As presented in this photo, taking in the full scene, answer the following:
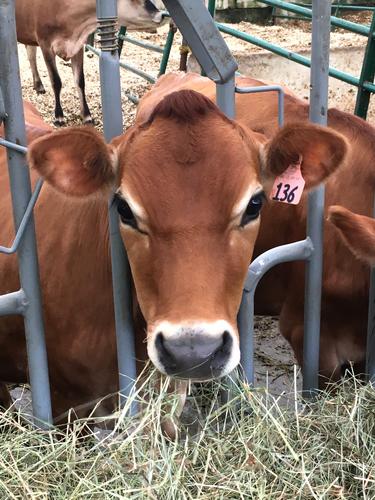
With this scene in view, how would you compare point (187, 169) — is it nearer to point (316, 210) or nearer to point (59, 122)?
point (316, 210)

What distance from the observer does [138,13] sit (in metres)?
8.92

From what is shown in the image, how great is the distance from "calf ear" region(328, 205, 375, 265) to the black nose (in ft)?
2.05

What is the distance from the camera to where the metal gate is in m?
1.83

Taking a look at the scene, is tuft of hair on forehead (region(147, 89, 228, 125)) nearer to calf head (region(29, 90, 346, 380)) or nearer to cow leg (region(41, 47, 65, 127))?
calf head (region(29, 90, 346, 380))

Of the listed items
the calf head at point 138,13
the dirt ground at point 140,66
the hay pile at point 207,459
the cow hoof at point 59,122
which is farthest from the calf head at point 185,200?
the calf head at point 138,13

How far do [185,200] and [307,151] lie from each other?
1.60 ft

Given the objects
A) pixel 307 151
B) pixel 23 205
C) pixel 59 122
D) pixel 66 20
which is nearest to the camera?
pixel 23 205

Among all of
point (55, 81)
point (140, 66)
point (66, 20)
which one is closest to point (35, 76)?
point (66, 20)

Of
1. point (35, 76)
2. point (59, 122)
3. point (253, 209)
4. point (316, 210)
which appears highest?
point (253, 209)

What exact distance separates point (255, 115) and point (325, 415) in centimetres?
182

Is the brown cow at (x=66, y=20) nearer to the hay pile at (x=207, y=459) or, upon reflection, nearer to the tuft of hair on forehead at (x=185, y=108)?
the tuft of hair on forehead at (x=185, y=108)

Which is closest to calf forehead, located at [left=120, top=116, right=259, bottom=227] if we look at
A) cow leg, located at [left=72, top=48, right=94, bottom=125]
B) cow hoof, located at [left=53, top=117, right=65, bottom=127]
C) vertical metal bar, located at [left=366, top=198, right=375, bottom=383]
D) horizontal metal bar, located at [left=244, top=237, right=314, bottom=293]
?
horizontal metal bar, located at [left=244, top=237, right=314, bottom=293]

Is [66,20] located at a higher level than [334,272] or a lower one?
lower

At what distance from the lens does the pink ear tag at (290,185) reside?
2.20m
